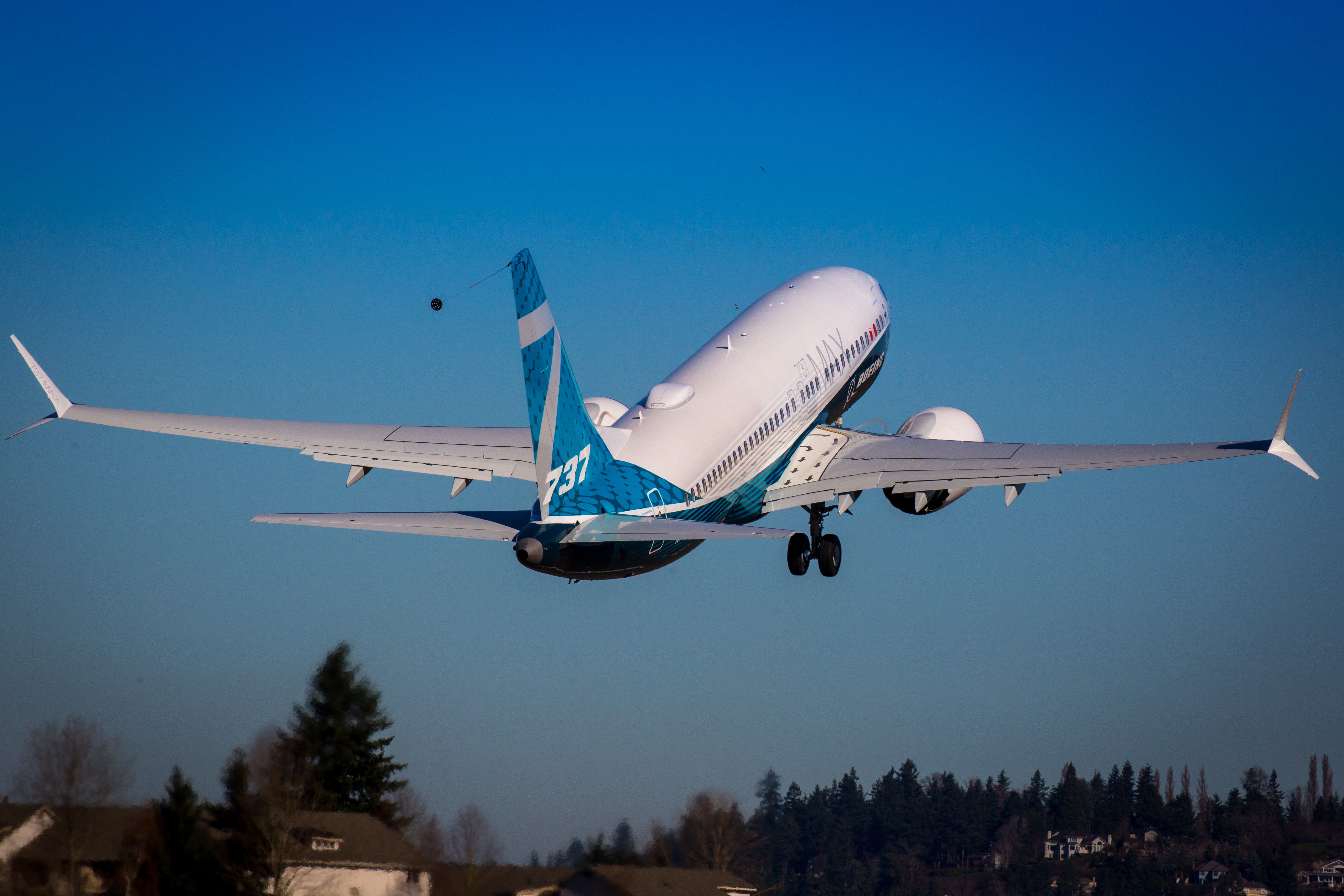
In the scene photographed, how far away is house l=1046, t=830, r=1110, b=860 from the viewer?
9800 cm

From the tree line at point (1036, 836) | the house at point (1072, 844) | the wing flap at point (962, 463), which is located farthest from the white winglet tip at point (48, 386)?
the house at point (1072, 844)

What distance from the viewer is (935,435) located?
147 feet

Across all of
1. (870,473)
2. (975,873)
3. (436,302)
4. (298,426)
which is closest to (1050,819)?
(975,873)

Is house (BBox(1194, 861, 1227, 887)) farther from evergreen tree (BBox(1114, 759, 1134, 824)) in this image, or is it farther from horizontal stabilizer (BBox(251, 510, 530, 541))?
horizontal stabilizer (BBox(251, 510, 530, 541))

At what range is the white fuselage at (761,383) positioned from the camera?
37438 millimetres

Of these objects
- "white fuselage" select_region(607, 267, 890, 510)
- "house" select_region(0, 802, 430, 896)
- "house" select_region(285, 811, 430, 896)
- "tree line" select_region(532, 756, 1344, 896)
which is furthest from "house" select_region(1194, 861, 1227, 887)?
"house" select_region(285, 811, 430, 896)

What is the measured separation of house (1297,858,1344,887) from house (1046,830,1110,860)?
39.6 ft

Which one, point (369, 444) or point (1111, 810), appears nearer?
point (369, 444)

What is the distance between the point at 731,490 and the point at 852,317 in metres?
14.0

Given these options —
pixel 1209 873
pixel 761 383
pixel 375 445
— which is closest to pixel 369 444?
pixel 375 445

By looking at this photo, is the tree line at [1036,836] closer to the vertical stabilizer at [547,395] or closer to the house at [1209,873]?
the house at [1209,873]

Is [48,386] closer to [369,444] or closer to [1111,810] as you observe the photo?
[369,444]

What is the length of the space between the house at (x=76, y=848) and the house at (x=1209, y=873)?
243 ft

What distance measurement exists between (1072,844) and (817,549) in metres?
64.5
